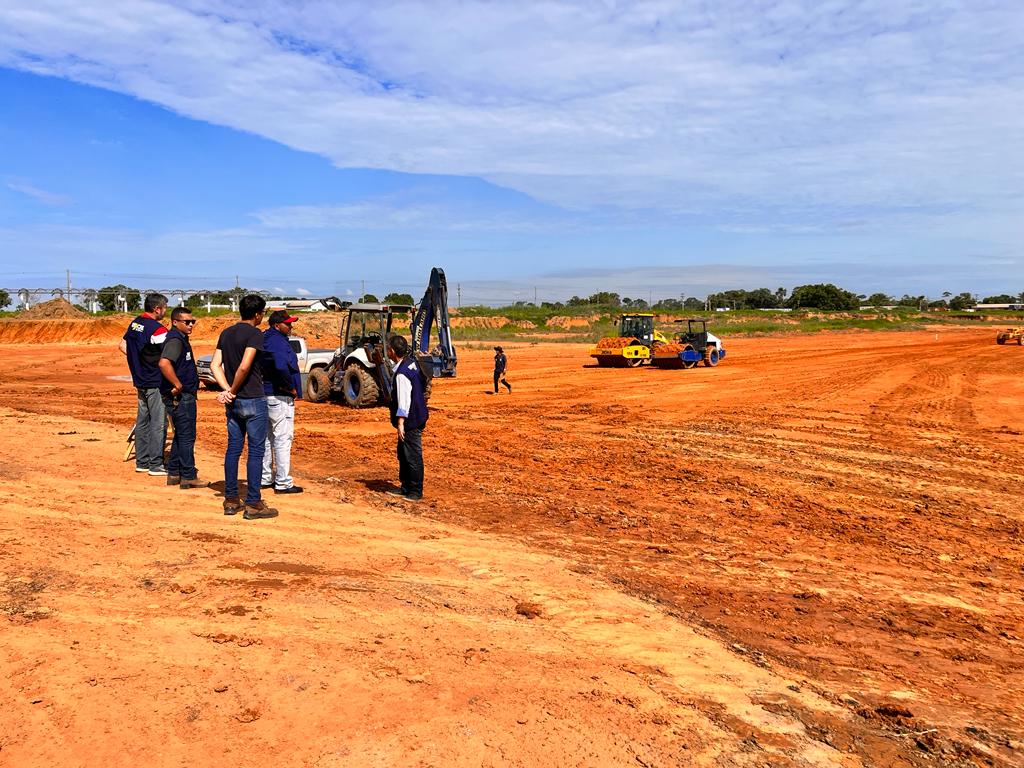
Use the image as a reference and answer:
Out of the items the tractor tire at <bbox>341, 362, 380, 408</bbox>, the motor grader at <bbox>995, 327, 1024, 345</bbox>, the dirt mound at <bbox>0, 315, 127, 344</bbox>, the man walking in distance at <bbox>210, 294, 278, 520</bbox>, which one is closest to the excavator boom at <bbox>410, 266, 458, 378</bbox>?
the tractor tire at <bbox>341, 362, 380, 408</bbox>

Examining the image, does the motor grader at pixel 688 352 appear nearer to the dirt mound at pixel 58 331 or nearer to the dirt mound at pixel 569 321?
the dirt mound at pixel 58 331

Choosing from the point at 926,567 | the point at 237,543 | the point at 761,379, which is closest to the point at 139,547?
the point at 237,543

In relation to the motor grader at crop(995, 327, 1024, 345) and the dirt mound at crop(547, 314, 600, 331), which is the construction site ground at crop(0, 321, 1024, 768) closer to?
the motor grader at crop(995, 327, 1024, 345)

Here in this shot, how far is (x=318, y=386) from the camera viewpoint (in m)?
17.1

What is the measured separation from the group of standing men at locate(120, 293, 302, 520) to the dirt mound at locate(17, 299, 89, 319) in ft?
135

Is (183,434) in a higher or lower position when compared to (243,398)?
lower

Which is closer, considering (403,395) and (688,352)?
(403,395)

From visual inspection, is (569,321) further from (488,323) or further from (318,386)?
(318,386)

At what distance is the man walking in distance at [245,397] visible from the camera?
684cm

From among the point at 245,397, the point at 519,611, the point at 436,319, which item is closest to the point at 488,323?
the point at 436,319

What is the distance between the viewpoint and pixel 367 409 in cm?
1622

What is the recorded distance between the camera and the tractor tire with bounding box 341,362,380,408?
52.2 feet

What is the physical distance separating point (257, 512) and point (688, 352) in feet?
72.5

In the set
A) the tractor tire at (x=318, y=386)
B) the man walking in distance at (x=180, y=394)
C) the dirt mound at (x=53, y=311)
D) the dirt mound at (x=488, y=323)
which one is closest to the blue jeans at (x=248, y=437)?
the man walking in distance at (x=180, y=394)
